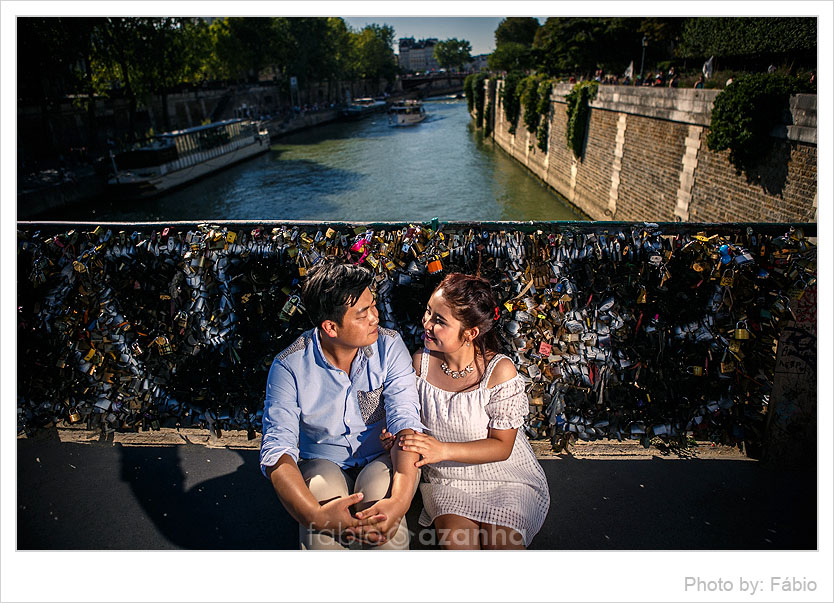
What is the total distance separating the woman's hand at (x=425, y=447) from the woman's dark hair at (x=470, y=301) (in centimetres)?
53

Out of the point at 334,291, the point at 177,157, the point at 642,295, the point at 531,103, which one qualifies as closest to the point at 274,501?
the point at 334,291

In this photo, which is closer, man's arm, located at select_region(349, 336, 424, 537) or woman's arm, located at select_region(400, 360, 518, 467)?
man's arm, located at select_region(349, 336, 424, 537)

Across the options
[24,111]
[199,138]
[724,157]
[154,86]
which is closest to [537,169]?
[724,157]

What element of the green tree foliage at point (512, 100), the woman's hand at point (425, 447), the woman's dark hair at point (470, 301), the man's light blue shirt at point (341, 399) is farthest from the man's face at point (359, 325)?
the green tree foliage at point (512, 100)

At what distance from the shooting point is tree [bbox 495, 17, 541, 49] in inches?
2435

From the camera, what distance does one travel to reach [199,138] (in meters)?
24.8

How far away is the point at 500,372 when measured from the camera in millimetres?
2279

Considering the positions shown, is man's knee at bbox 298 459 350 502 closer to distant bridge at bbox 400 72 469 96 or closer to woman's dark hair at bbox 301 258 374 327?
woman's dark hair at bbox 301 258 374 327

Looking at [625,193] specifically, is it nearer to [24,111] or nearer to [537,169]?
[537,169]

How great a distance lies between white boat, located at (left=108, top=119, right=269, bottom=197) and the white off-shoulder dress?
2166 cm

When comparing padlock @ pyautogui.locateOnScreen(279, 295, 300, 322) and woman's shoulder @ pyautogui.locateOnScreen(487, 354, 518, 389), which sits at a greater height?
padlock @ pyautogui.locateOnScreen(279, 295, 300, 322)

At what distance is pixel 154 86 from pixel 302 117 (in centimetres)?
1909

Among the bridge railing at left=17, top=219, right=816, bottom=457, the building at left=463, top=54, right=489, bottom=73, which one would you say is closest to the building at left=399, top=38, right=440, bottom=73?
the building at left=463, top=54, right=489, bottom=73

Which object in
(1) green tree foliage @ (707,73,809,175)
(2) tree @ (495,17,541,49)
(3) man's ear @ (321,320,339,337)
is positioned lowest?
(3) man's ear @ (321,320,339,337)
